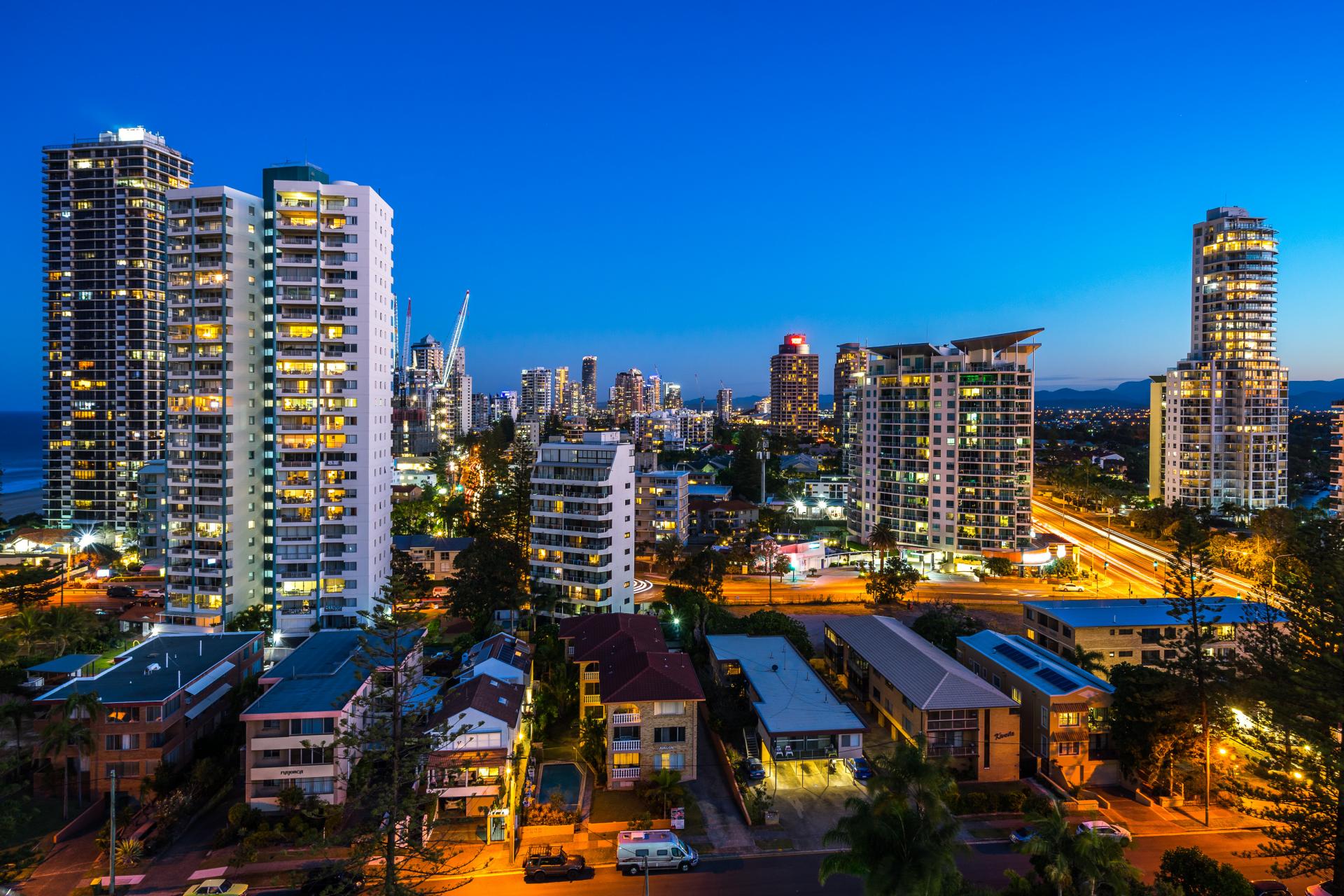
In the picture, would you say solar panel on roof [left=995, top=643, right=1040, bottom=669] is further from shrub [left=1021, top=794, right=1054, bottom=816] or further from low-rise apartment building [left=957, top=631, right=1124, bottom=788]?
shrub [left=1021, top=794, right=1054, bottom=816]

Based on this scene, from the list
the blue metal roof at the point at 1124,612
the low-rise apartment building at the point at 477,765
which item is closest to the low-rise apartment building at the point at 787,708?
the low-rise apartment building at the point at 477,765

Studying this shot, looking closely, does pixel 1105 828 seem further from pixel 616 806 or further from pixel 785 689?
pixel 616 806

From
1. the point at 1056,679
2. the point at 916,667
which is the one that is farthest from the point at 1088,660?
the point at 916,667

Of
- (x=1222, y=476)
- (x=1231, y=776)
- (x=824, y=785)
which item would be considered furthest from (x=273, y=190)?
(x=1222, y=476)

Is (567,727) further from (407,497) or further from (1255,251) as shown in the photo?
(1255,251)

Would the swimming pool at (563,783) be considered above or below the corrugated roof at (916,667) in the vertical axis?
below

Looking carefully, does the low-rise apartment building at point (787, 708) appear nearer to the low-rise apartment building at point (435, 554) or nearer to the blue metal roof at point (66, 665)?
the blue metal roof at point (66, 665)
